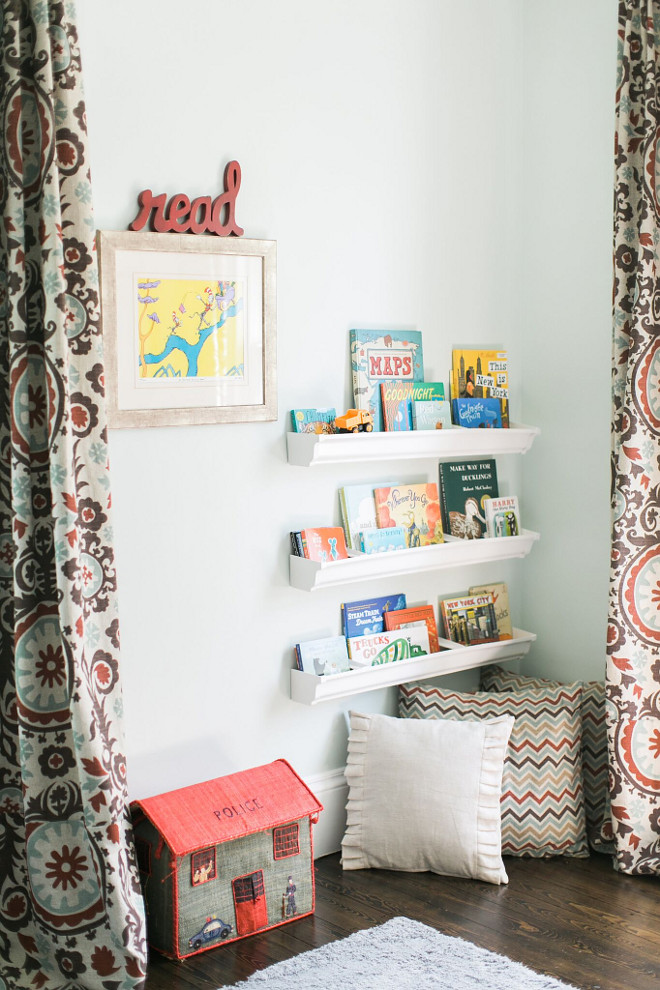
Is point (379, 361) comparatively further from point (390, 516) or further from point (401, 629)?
point (401, 629)

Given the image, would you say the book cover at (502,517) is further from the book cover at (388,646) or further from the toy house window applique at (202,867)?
the toy house window applique at (202,867)

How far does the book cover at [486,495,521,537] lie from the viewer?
3137mm

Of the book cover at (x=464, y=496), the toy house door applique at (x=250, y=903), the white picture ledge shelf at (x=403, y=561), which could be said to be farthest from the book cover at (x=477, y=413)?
the toy house door applique at (x=250, y=903)

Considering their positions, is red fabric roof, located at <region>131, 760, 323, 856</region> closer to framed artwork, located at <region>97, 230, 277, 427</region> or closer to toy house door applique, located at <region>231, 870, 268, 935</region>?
toy house door applique, located at <region>231, 870, 268, 935</region>

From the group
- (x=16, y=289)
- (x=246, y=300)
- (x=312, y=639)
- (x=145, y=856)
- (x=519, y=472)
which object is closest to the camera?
(x=16, y=289)

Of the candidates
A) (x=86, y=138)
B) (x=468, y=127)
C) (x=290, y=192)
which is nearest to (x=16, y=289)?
(x=86, y=138)

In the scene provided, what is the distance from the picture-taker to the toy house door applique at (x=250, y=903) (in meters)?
2.38

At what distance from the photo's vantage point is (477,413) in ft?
10.1

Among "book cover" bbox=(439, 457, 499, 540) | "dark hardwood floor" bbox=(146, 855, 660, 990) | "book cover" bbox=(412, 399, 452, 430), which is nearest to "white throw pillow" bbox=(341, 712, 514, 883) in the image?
"dark hardwood floor" bbox=(146, 855, 660, 990)

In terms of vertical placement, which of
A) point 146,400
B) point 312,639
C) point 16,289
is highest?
point 16,289

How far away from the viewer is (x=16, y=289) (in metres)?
2.06

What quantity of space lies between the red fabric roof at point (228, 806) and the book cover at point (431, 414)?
103 centimetres

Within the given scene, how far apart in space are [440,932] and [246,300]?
1.60 m

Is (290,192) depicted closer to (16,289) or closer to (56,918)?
(16,289)
